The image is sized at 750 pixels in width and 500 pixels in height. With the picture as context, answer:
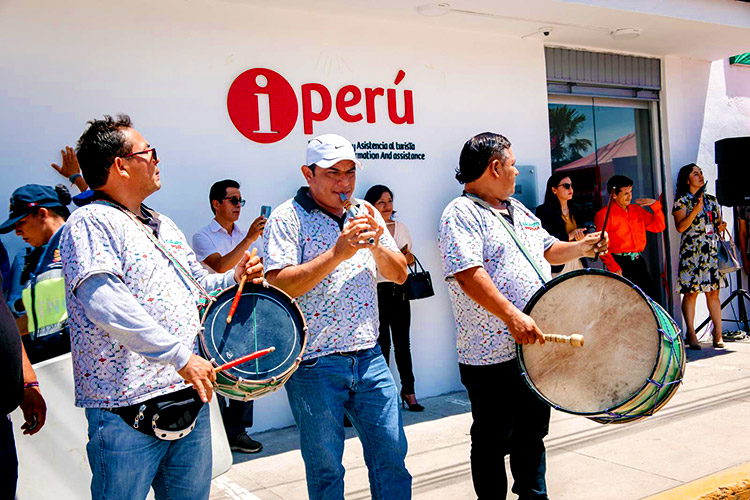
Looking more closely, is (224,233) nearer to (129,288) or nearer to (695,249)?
(129,288)

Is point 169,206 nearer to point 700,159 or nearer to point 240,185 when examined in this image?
point 240,185

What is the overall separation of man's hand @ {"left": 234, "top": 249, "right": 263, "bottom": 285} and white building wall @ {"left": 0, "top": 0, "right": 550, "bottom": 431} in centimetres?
284

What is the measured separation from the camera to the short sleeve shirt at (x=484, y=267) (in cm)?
327

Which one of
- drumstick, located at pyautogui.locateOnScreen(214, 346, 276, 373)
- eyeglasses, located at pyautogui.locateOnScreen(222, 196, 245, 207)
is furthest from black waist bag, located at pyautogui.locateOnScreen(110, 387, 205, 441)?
eyeglasses, located at pyautogui.locateOnScreen(222, 196, 245, 207)

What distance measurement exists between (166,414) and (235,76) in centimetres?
388

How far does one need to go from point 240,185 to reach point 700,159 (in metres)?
6.21

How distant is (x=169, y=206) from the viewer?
5.31 metres

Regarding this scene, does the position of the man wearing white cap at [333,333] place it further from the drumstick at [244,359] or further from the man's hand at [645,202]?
the man's hand at [645,202]

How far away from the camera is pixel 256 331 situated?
2600mm

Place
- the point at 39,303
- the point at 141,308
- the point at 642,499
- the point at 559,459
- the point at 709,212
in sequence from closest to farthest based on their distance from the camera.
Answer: the point at 141,308 → the point at 39,303 → the point at 642,499 → the point at 559,459 → the point at 709,212

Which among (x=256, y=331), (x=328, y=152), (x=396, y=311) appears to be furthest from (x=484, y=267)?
(x=396, y=311)

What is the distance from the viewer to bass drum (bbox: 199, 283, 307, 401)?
8.11 feet

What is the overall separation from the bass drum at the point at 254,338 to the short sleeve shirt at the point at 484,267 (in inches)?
36.8

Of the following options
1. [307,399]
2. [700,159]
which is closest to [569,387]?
[307,399]
